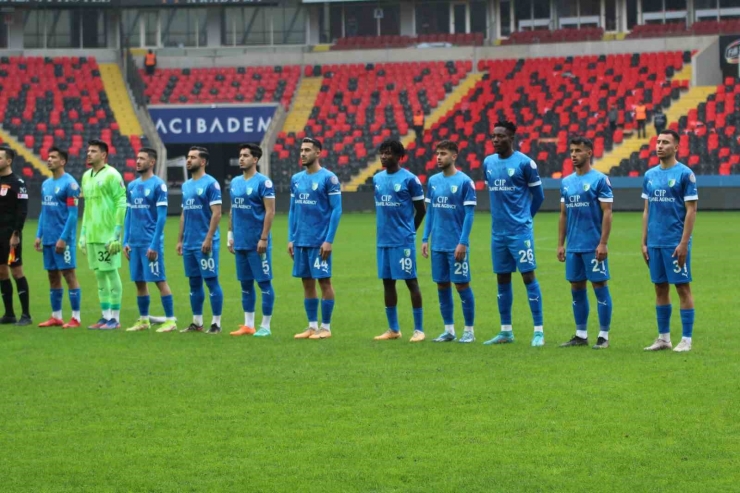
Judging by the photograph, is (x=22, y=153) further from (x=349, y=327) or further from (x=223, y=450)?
(x=223, y=450)

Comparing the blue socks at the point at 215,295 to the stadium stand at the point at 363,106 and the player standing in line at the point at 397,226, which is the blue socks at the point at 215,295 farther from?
the stadium stand at the point at 363,106

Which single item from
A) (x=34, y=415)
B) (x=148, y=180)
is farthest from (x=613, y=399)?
(x=148, y=180)

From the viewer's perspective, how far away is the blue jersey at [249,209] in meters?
14.2

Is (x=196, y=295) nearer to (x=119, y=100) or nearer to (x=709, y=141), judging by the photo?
(x=709, y=141)

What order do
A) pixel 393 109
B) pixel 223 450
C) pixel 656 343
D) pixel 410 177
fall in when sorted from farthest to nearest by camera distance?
pixel 393 109 < pixel 410 177 < pixel 656 343 < pixel 223 450

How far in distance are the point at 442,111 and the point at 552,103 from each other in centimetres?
477

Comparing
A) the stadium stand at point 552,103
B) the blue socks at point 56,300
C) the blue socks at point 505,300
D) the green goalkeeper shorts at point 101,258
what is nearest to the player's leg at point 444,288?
the blue socks at point 505,300

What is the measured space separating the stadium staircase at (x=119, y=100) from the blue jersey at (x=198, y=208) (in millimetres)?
36354

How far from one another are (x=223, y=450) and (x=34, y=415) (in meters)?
2.06

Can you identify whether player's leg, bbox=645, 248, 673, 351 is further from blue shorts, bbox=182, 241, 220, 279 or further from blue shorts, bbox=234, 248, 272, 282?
blue shorts, bbox=182, 241, 220, 279

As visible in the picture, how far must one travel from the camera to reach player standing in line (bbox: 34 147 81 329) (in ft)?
50.7

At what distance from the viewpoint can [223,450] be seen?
8211mm

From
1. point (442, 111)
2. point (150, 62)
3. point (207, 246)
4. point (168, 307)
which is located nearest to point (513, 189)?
point (207, 246)

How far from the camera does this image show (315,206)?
550 inches
